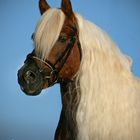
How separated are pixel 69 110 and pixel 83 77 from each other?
0.30ft

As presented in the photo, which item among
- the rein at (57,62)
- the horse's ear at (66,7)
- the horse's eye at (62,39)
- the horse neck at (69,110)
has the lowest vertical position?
the horse neck at (69,110)

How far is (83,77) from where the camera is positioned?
92cm

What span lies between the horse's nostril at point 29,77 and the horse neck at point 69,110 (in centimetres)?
9

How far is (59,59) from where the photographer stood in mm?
910

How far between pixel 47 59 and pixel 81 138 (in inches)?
8.1

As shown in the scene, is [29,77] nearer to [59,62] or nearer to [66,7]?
[59,62]

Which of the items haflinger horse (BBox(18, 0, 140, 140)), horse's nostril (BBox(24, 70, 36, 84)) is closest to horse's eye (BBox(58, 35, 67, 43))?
haflinger horse (BBox(18, 0, 140, 140))

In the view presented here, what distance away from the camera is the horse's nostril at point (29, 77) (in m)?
0.89

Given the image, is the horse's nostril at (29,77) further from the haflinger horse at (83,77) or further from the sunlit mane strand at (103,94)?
the sunlit mane strand at (103,94)

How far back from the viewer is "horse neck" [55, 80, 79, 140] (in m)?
0.93

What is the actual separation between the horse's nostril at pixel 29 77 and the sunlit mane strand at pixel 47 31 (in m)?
0.05

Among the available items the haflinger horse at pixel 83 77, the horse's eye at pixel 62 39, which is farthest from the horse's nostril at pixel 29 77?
the horse's eye at pixel 62 39

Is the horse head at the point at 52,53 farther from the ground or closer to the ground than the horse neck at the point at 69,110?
farther from the ground

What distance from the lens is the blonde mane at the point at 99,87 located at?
89 cm
